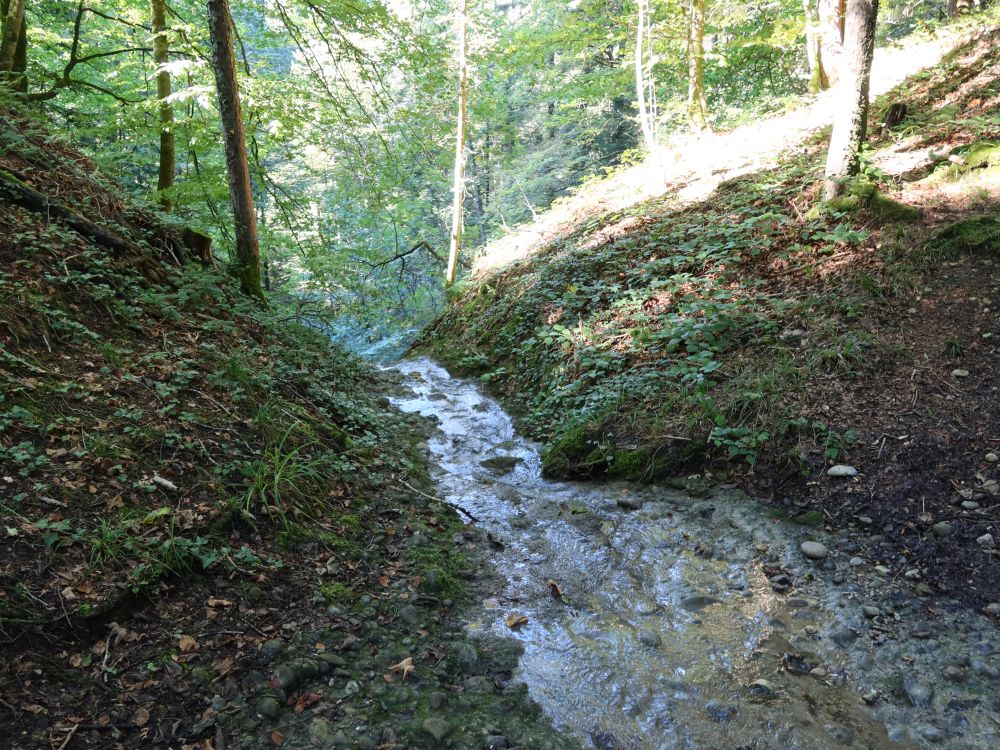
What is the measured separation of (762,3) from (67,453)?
16.6m

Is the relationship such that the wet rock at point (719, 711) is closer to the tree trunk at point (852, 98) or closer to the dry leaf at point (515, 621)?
the dry leaf at point (515, 621)

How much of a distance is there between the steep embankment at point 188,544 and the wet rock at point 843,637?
188 centimetres

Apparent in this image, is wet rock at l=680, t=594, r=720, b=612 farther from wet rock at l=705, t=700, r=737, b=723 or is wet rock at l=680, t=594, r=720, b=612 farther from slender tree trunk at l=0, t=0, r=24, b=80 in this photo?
slender tree trunk at l=0, t=0, r=24, b=80

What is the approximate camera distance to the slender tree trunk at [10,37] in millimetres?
8227

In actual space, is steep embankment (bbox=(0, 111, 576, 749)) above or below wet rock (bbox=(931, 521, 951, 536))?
above

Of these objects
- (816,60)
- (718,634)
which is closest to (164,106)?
(718,634)

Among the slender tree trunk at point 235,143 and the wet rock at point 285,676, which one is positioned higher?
the slender tree trunk at point 235,143

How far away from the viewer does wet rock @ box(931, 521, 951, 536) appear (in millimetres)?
3864

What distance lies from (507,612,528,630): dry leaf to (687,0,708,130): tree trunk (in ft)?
41.5

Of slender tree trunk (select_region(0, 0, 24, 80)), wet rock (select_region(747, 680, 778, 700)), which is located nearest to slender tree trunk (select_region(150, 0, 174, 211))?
slender tree trunk (select_region(0, 0, 24, 80))

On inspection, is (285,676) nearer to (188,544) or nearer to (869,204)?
(188,544)

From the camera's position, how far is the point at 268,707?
2.68 m

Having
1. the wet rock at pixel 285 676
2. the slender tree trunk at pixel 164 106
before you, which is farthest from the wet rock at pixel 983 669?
the slender tree trunk at pixel 164 106

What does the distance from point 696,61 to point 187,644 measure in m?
15.6
